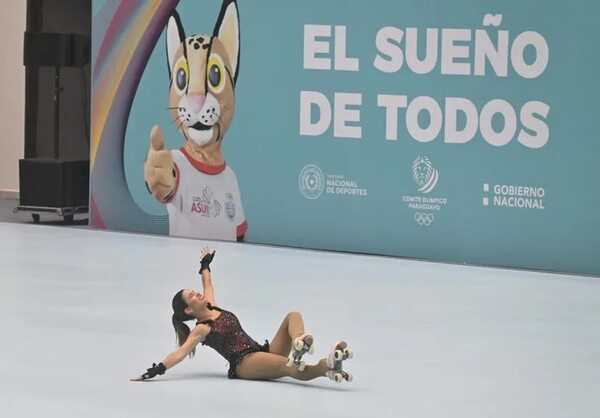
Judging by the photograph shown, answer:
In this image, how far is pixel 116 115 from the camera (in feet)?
36.2

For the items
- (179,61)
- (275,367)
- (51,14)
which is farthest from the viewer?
(51,14)

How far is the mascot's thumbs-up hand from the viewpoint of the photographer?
10812 mm

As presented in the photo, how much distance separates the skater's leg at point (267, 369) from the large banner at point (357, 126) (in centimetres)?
383

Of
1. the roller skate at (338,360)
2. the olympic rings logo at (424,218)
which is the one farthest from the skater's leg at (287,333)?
the olympic rings logo at (424,218)

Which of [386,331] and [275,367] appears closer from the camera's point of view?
[275,367]

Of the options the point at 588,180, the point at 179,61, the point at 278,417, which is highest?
the point at 179,61

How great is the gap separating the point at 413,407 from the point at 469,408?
0.70 ft

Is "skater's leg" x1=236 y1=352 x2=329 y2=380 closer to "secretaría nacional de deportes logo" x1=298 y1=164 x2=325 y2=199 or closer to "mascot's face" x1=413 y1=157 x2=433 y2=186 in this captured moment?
"mascot's face" x1=413 y1=157 x2=433 y2=186

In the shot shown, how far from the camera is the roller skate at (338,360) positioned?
18.3 ft

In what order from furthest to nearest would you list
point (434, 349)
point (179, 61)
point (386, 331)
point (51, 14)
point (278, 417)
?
1. point (51, 14)
2. point (179, 61)
3. point (386, 331)
4. point (434, 349)
5. point (278, 417)

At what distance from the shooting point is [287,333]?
5.98m

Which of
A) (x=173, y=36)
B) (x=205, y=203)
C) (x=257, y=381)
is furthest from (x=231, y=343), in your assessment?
(x=173, y=36)

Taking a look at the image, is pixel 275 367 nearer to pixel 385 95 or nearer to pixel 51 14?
pixel 385 95

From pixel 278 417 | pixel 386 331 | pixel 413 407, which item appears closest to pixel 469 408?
pixel 413 407
